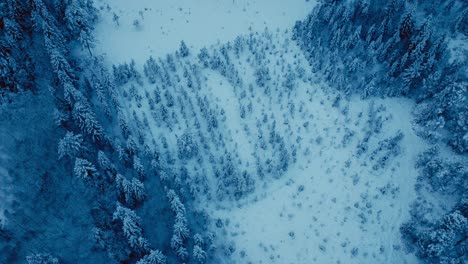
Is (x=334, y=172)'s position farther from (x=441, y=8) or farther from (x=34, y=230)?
(x=34, y=230)

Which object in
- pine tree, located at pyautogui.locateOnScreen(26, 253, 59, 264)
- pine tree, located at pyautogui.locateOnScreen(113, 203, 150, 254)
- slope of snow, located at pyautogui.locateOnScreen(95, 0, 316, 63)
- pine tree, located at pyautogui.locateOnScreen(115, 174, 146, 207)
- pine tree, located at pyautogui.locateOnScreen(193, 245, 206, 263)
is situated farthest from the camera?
slope of snow, located at pyautogui.locateOnScreen(95, 0, 316, 63)

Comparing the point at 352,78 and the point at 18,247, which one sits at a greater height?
the point at 352,78

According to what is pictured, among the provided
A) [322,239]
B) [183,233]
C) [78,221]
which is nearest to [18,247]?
[78,221]

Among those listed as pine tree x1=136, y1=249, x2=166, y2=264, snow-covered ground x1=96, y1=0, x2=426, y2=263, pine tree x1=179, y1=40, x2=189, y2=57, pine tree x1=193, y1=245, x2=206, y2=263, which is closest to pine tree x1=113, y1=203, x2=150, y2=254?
pine tree x1=136, y1=249, x2=166, y2=264

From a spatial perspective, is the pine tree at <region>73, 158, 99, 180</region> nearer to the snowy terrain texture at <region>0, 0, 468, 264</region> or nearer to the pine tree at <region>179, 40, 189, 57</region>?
the snowy terrain texture at <region>0, 0, 468, 264</region>

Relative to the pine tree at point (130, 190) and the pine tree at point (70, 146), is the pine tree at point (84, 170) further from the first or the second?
the pine tree at point (130, 190)

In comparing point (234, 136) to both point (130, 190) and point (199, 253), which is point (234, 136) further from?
point (199, 253)
